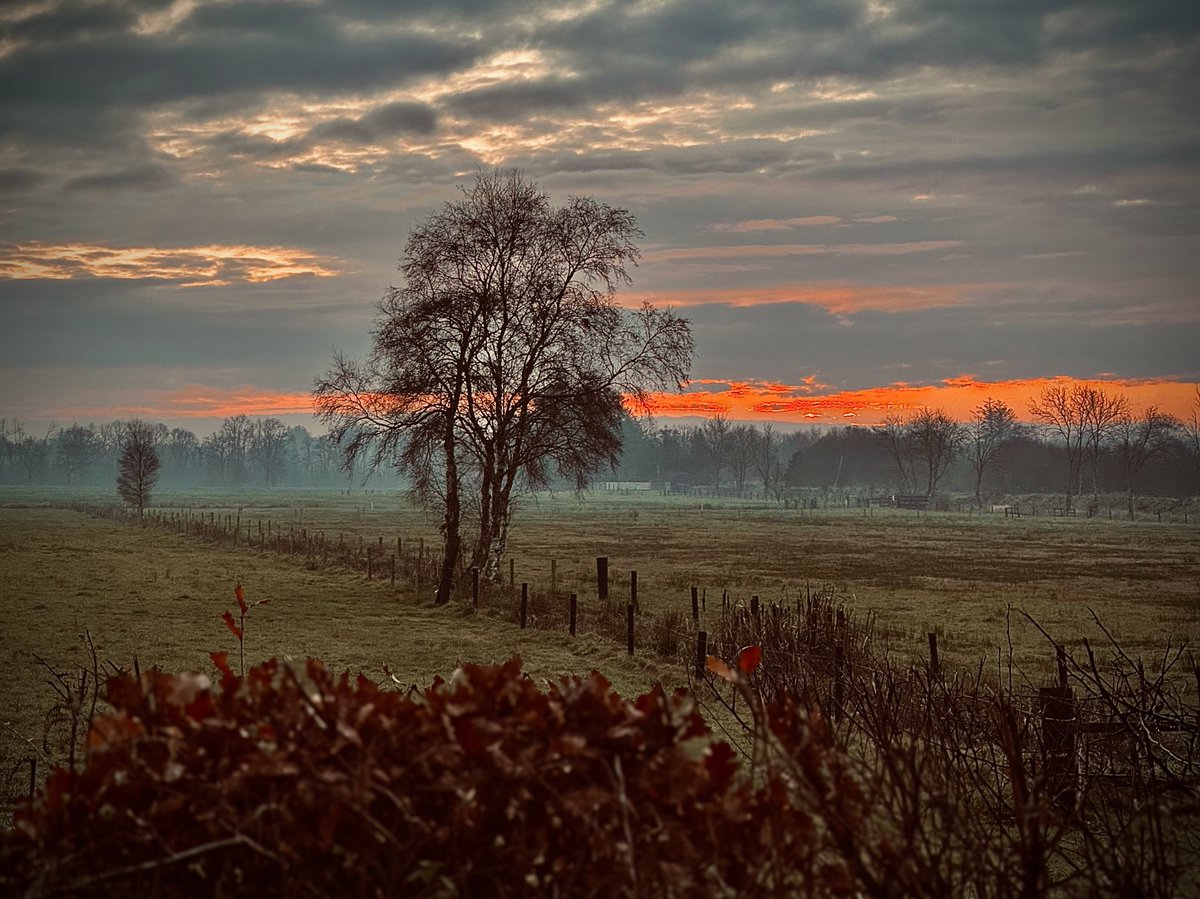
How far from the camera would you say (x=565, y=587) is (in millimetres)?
31156

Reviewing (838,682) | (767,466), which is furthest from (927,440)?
(838,682)

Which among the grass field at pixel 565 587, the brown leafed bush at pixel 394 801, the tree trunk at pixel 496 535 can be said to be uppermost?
the brown leafed bush at pixel 394 801

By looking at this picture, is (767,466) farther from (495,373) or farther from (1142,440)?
(495,373)

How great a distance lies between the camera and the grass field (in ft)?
61.3

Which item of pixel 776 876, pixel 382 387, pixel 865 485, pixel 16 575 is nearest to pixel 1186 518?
pixel 865 485

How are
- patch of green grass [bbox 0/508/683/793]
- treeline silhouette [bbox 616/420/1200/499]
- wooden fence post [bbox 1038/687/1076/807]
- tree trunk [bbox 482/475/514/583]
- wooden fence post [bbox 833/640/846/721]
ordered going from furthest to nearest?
treeline silhouette [bbox 616/420/1200/499], tree trunk [bbox 482/475/514/583], patch of green grass [bbox 0/508/683/793], wooden fence post [bbox 1038/687/1076/807], wooden fence post [bbox 833/640/846/721]

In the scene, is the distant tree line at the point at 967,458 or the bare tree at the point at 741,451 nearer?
the distant tree line at the point at 967,458

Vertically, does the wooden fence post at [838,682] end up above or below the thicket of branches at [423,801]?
below

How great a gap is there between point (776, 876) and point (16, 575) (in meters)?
36.8

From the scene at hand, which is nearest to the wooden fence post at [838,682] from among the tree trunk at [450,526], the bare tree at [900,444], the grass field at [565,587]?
the grass field at [565,587]

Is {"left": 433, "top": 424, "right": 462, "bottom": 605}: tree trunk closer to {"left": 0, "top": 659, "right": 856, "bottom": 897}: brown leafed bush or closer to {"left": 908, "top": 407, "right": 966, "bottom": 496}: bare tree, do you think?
{"left": 0, "top": 659, "right": 856, "bottom": 897}: brown leafed bush

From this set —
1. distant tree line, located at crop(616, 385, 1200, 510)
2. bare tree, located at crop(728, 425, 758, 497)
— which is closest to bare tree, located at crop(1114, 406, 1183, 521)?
distant tree line, located at crop(616, 385, 1200, 510)

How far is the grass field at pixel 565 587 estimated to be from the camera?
Answer: 736 inches

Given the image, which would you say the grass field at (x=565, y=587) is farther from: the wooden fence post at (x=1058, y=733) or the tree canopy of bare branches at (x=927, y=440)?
the tree canopy of bare branches at (x=927, y=440)
